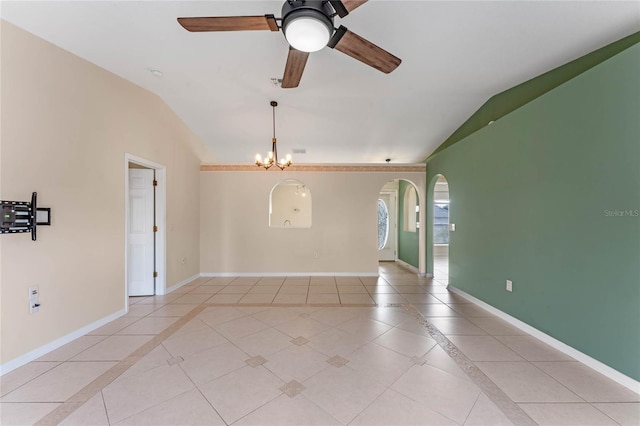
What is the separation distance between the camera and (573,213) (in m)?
2.36

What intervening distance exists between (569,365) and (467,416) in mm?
1390

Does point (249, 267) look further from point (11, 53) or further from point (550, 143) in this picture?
point (550, 143)

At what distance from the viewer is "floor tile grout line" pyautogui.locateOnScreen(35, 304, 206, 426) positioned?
1626 mm

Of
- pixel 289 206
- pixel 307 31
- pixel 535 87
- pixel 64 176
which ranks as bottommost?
pixel 289 206

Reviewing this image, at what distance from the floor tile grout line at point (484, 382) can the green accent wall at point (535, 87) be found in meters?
3.28

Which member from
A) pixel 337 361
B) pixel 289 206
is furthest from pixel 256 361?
pixel 289 206

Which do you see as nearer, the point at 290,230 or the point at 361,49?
the point at 361,49

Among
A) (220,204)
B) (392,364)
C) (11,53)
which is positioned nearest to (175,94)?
(11,53)

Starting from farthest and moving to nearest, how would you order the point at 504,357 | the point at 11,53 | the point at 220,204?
1. the point at 220,204
2. the point at 504,357
3. the point at 11,53

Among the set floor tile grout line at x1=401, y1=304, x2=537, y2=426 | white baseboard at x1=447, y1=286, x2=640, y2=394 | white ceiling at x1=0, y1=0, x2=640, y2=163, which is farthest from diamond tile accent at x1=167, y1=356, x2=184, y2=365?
white baseboard at x1=447, y1=286, x2=640, y2=394

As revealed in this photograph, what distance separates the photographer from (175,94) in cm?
381

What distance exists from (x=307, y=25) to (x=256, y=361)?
274 cm

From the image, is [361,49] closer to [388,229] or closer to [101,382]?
[101,382]

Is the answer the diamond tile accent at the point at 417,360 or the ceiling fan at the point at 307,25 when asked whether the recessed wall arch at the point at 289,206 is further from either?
the ceiling fan at the point at 307,25
